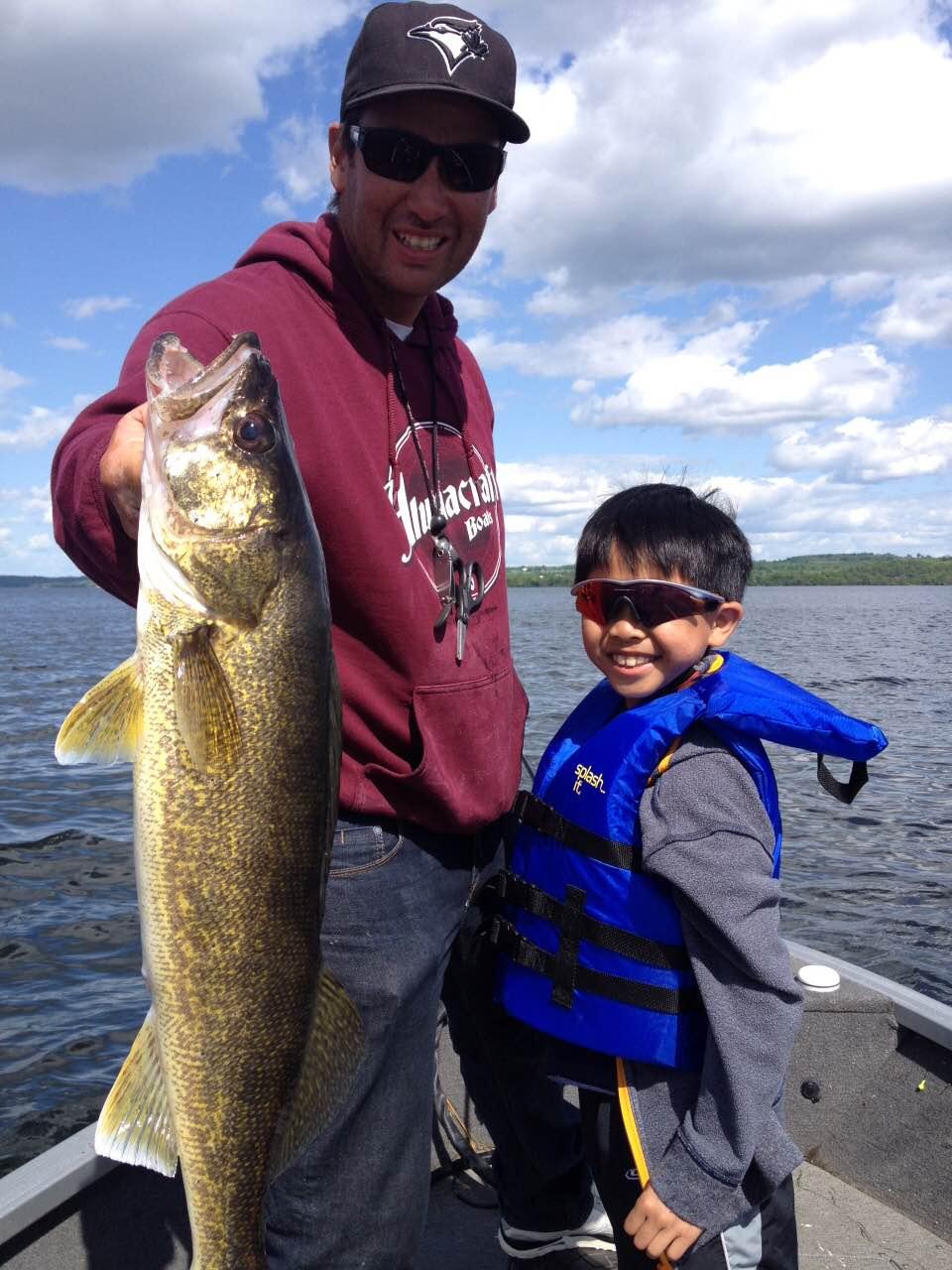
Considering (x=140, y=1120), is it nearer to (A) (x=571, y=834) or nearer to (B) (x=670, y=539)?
(A) (x=571, y=834)

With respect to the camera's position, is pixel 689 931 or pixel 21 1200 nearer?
pixel 689 931

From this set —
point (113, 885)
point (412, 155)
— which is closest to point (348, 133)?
point (412, 155)

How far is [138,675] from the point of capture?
233 centimetres

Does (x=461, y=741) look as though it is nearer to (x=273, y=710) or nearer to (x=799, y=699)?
(x=273, y=710)

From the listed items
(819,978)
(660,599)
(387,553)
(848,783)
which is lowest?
(819,978)

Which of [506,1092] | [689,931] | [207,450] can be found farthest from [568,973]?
[207,450]

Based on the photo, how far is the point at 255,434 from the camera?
2348 millimetres

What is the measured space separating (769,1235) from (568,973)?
897 mm

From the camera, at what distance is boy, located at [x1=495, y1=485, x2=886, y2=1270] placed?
2.73 meters

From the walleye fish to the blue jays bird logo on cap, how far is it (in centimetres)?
104

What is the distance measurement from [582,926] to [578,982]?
0.54ft

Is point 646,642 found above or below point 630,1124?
above

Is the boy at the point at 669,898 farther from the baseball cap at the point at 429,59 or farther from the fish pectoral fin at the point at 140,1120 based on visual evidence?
the baseball cap at the point at 429,59

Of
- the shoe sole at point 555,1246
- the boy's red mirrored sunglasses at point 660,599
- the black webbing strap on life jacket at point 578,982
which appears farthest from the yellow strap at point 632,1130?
the boy's red mirrored sunglasses at point 660,599
